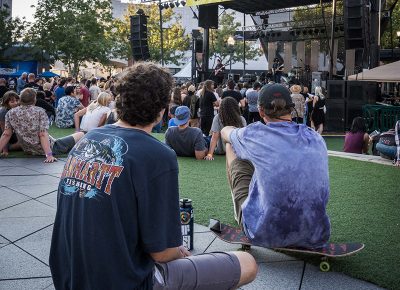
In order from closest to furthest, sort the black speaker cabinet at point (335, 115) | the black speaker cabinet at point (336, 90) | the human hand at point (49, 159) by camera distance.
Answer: the human hand at point (49, 159), the black speaker cabinet at point (336, 90), the black speaker cabinet at point (335, 115)

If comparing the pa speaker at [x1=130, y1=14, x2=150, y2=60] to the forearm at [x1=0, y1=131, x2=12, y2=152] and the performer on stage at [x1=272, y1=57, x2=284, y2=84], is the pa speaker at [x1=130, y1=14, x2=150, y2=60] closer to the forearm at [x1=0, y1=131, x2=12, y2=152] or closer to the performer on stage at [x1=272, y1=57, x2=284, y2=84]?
the performer on stage at [x1=272, y1=57, x2=284, y2=84]

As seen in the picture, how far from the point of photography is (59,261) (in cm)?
206

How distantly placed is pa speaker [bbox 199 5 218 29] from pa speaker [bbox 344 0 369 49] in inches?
315

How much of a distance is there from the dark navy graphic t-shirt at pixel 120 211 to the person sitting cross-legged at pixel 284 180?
1.45 metres

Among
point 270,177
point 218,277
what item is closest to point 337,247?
point 270,177

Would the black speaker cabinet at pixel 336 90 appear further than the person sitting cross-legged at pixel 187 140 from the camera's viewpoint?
Yes

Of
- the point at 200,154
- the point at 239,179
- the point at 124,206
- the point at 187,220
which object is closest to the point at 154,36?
the point at 200,154

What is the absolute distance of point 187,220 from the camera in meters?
3.68

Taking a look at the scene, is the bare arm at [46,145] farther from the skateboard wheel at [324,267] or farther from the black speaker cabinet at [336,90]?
the black speaker cabinet at [336,90]

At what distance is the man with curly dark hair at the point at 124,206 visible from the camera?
1.85 meters

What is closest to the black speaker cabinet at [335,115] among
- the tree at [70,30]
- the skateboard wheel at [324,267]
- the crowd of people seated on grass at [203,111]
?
the crowd of people seated on grass at [203,111]

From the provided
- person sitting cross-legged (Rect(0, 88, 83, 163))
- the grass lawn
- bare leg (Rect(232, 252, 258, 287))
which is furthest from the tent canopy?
bare leg (Rect(232, 252, 258, 287))

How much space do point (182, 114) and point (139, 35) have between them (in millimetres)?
14305

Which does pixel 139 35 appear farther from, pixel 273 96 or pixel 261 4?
pixel 273 96
